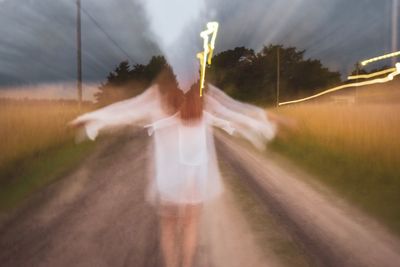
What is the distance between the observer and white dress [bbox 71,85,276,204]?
4.80m

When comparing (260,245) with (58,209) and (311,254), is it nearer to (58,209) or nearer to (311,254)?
(311,254)

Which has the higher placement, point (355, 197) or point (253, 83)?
point (253, 83)

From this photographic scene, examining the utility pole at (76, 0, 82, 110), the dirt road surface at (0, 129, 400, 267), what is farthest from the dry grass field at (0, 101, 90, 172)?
the utility pole at (76, 0, 82, 110)

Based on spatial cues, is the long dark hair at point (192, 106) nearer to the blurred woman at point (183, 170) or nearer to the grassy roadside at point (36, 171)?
the blurred woman at point (183, 170)

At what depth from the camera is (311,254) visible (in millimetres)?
4762

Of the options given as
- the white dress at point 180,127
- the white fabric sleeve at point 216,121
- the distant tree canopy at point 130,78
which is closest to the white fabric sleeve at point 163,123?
the white dress at point 180,127

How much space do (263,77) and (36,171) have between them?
210 ft

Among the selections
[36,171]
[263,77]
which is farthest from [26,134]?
[263,77]

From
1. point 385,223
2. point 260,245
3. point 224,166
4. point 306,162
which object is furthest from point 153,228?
point 306,162

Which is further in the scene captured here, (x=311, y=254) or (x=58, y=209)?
(x=58, y=209)

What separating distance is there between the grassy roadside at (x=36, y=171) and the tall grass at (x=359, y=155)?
19.5 ft

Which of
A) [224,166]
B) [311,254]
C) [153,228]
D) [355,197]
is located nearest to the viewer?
[311,254]

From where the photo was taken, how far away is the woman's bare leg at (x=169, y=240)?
445 centimetres

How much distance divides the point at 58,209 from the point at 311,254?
3877 mm
